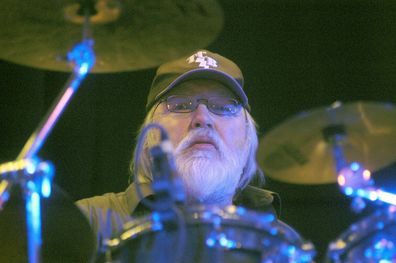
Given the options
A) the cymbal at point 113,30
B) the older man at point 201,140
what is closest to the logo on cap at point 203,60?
the older man at point 201,140

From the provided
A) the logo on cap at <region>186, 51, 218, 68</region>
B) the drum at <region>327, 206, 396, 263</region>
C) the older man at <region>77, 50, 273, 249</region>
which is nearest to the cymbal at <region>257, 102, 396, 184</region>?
the drum at <region>327, 206, 396, 263</region>

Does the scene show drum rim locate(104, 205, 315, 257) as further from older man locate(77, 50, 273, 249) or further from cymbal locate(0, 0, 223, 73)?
older man locate(77, 50, 273, 249)

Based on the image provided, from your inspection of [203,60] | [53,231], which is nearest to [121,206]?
[203,60]

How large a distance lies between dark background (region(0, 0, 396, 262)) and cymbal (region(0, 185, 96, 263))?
1335 mm

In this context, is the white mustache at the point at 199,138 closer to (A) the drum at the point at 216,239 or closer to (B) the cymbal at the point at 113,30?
(B) the cymbal at the point at 113,30

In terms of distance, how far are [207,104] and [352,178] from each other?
1036 millimetres

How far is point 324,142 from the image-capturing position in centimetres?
169

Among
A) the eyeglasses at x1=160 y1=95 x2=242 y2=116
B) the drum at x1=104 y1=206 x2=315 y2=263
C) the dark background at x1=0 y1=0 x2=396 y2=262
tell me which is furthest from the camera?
the dark background at x1=0 y1=0 x2=396 y2=262

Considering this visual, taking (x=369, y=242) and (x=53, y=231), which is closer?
(x=369, y=242)

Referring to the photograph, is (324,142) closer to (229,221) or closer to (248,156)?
(229,221)

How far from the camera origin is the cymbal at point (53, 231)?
5.74ft

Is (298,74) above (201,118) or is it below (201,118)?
above

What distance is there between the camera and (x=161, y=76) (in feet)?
8.81

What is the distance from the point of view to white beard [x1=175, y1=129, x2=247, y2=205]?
8.05 ft
